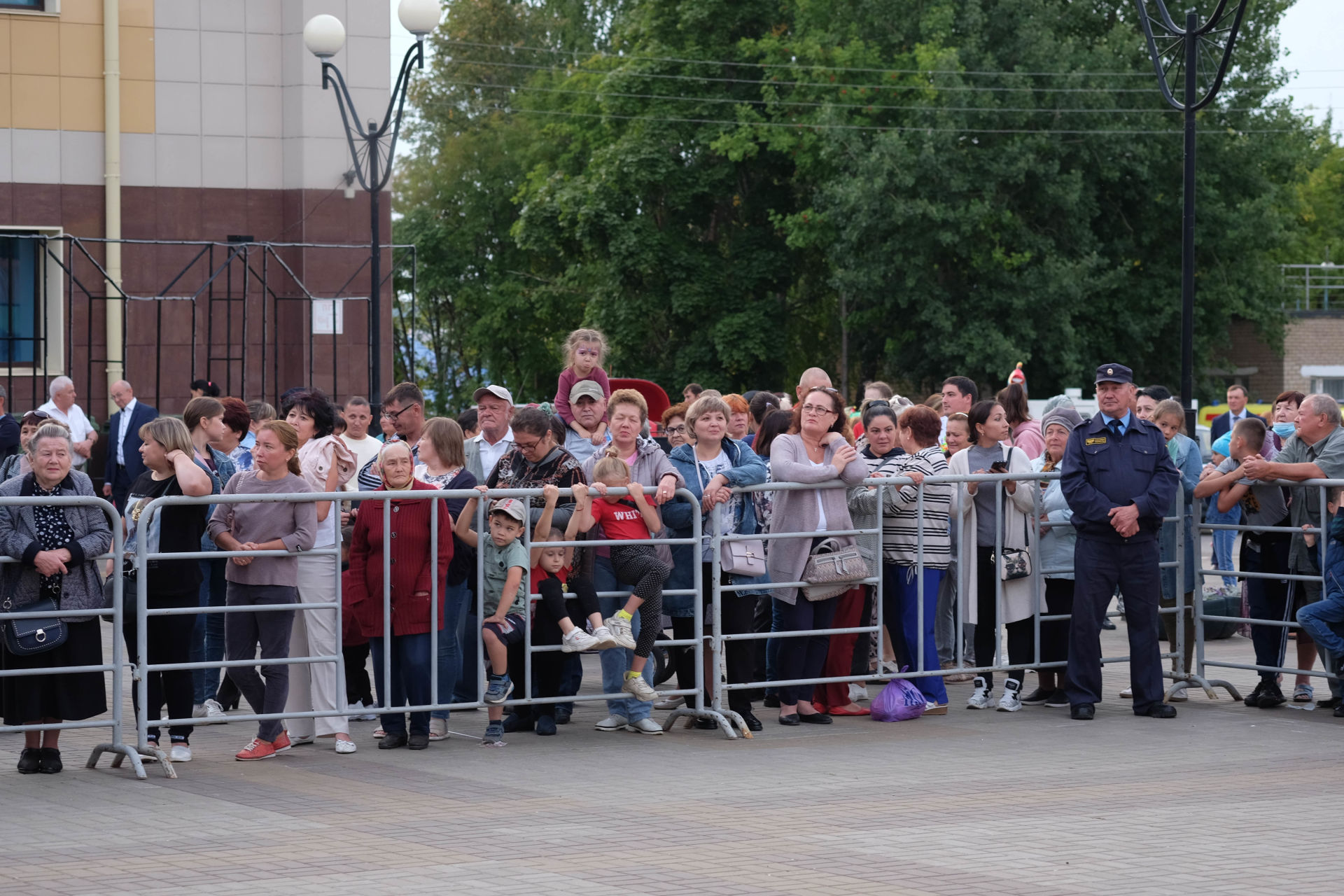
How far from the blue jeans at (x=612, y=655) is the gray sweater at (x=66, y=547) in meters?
2.80

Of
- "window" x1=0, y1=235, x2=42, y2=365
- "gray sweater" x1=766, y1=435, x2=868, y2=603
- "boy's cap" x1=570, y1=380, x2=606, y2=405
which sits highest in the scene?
"window" x1=0, y1=235, x2=42, y2=365

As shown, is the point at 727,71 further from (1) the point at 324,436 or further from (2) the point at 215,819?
(2) the point at 215,819

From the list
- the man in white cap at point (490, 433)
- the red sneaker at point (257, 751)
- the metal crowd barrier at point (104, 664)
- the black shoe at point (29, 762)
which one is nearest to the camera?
the metal crowd barrier at point (104, 664)

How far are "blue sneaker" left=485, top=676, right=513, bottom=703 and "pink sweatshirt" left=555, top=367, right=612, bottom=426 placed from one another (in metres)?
2.20

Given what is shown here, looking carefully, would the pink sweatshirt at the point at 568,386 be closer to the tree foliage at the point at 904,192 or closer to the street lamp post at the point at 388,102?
the street lamp post at the point at 388,102

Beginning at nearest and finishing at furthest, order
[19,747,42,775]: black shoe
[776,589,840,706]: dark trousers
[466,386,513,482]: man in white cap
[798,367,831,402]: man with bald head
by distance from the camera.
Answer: [19,747,42,775]: black shoe, [776,589,840,706]: dark trousers, [466,386,513,482]: man in white cap, [798,367,831,402]: man with bald head

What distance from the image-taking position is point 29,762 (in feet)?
30.2

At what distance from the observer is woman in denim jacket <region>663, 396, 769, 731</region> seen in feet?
34.4

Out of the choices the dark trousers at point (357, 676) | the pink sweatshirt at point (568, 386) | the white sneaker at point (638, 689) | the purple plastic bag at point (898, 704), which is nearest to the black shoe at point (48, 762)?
the dark trousers at point (357, 676)

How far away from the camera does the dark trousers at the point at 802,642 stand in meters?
10.8

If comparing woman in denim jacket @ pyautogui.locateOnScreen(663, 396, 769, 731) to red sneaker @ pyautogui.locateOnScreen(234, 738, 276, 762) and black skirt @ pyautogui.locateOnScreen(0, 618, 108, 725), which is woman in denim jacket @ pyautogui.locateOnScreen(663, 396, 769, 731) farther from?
black skirt @ pyautogui.locateOnScreen(0, 618, 108, 725)

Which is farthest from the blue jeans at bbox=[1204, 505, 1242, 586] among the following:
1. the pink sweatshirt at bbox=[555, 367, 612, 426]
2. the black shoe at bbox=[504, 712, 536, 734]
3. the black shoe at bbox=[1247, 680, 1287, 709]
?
the black shoe at bbox=[504, 712, 536, 734]

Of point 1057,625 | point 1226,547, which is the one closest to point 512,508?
point 1057,625

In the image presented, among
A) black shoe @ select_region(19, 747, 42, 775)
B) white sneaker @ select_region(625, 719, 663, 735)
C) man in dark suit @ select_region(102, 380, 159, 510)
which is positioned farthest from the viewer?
man in dark suit @ select_region(102, 380, 159, 510)
